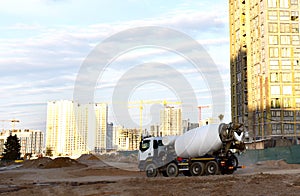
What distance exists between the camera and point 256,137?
249 ft

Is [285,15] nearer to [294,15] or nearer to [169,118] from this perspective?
[294,15]

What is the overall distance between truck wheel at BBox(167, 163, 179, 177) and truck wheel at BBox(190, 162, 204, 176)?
127cm

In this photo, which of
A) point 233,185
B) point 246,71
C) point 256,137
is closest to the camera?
point 233,185

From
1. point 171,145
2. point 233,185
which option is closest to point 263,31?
point 171,145

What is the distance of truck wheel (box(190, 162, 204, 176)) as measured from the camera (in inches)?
1024

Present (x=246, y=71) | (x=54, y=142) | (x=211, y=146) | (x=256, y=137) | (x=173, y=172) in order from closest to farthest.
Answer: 1. (x=211, y=146)
2. (x=173, y=172)
3. (x=256, y=137)
4. (x=246, y=71)
5. (x=54, y=142)

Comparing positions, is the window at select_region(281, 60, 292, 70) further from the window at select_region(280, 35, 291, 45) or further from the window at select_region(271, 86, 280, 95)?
the window at select_region(271, 86, 280, 95)

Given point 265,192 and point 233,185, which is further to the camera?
point 233,185

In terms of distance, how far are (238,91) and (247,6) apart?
63.2ft

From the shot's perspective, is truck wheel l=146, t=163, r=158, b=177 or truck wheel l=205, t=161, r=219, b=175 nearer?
truck wheel l=205, t=161, r=219, b=175

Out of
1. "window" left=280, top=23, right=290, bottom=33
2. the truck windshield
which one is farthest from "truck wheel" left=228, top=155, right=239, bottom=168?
"window" left=280, top=23, right=290, bottom=33

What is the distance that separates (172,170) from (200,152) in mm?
2714

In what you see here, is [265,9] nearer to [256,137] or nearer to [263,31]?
[263,31]

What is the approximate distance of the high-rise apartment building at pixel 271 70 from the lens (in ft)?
245
